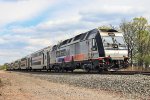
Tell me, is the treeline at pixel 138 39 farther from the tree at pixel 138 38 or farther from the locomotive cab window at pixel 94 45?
the locomotive cab window at pixel 94 45

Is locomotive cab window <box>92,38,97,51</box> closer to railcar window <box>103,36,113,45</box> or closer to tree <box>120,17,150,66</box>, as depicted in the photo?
railcar window <box>103,36,113,45</box>

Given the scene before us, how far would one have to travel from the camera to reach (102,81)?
794 inches

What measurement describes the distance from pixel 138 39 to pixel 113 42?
43.5 meters

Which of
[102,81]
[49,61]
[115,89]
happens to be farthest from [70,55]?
[115,89]

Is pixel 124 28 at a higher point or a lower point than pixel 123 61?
higher

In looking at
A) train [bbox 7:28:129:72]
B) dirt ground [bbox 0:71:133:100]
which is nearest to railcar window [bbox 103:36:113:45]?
train [bbox 7:28:129:72]

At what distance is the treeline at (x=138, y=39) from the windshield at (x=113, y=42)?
39606 mm

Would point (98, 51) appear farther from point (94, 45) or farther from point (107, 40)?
point (107, 40)

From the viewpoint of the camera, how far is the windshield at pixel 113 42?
28.2 meters

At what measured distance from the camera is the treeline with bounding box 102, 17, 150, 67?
69625mm

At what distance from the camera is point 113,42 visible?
28609 millimetres

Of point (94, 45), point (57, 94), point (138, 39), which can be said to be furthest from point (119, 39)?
point (138, 39)

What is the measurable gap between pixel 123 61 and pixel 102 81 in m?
8.71

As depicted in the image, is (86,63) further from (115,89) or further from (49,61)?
(49,61)
